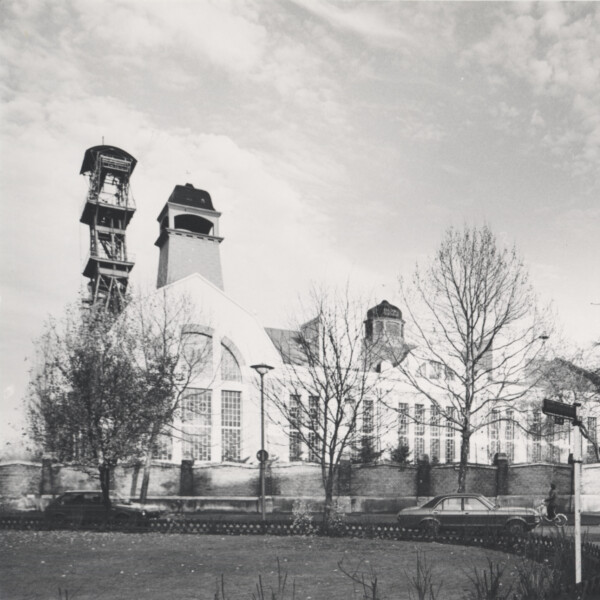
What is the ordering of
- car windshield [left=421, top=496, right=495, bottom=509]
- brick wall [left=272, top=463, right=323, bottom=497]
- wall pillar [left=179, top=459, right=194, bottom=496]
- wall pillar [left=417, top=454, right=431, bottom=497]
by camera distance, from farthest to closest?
wall pillar [left=417, top=454, right=431, bottom=497], brick wall [left=272, top=463, right=323, bottom=497], wall pillar [left=179, top=459, right=194, bottom=496], car windshield [left=421, top=496, right=495, bottom=509]

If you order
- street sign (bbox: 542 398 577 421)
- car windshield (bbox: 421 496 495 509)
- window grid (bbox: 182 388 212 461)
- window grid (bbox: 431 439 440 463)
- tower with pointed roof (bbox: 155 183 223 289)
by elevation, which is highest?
tower with pointed roof (bbox: 155 183 223 289)

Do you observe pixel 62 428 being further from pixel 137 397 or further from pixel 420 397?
pixel 420 397

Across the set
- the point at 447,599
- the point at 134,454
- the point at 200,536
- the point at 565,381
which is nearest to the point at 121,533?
the point at 200,536

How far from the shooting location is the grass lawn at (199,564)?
10.1m

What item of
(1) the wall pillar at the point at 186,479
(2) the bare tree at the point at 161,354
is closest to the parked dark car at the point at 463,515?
(2) the bare tree at the point at 161,354

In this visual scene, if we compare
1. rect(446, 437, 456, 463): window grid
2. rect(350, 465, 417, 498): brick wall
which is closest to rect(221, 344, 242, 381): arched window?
rect(350, 465, 417, 498): brick wall

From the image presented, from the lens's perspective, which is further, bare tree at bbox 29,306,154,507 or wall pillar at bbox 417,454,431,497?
wall pillar at bbox 417,454,431,497

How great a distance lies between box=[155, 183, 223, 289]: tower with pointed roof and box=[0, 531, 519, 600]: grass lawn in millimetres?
30595

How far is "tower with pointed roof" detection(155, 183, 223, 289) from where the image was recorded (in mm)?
47156

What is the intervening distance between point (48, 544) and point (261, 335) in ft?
72.9

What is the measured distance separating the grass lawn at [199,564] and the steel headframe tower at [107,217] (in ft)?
85.5

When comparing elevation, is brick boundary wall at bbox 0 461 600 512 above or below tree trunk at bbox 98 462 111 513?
below

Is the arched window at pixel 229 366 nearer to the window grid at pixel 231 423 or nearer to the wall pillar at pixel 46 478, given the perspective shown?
the window grid at pixel 231 423

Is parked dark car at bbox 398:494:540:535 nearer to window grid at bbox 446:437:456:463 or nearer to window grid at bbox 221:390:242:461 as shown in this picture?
window grid at bbox 221:390:242:461
